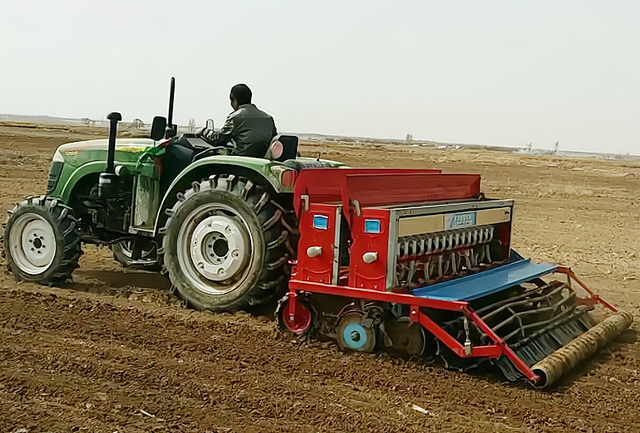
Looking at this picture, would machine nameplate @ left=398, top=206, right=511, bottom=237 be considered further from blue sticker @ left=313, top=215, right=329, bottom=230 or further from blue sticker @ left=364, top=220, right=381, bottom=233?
blue sticker @ left=313, top=215, right=329, bottom=230

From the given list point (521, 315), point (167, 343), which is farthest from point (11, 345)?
point (521, 315)

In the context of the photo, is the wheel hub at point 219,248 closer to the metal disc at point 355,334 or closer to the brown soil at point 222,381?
the brown soil at point 222,381

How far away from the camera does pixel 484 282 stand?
5543mm

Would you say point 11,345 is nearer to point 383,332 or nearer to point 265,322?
point 265,322

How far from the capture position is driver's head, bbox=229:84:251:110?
264 inches

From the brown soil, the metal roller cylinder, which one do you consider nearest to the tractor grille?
the brown soil

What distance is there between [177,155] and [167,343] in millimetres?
2153

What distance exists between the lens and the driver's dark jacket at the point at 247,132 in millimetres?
6641

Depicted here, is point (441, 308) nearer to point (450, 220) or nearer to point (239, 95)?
point (450, 220)

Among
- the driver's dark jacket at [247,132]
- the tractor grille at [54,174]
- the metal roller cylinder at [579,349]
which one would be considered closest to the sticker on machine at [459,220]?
the metal roller cylinder at [579,349]

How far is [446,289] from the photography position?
517 centimetres

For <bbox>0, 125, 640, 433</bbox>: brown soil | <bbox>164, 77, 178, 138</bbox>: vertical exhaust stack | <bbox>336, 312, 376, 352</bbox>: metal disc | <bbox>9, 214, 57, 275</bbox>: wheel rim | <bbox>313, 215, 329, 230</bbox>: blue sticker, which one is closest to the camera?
<bbox>0, 125, 640, 433</bbox>: brown soil

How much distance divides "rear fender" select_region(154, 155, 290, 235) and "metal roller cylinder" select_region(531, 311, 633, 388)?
7.68ft

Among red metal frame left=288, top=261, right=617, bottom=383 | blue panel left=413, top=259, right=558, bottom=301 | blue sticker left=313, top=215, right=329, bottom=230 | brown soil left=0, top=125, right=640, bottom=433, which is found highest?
blue sticker left=313, top=215, right=329, bottom=230
